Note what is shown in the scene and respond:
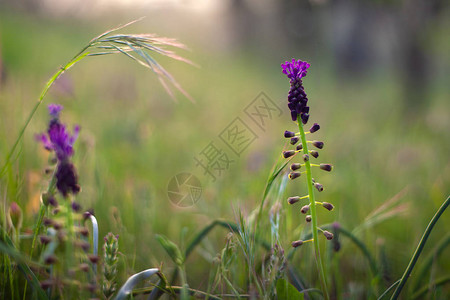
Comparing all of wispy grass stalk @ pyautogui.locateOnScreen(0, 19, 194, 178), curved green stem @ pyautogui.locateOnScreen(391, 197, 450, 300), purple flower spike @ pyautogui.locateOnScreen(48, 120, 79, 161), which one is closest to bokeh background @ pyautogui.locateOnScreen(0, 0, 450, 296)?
wispy grass stalk @ pyautogui.locateOnScreen(0, 19, 194, 178)

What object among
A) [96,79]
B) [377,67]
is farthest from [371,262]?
[377,67]

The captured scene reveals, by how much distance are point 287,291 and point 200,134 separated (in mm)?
3526

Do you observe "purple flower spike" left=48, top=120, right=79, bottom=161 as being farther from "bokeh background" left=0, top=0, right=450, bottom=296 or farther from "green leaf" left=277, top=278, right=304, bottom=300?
"green leaf" left=277, top=278, right=304, bottom=300

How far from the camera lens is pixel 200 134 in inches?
180

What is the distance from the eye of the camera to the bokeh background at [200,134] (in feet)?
6.64

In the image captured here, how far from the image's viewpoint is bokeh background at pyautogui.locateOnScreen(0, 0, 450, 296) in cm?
203

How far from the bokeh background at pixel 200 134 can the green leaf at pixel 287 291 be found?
0.28 m

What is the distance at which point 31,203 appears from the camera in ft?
6.05

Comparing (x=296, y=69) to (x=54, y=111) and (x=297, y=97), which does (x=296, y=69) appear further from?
(x=54, y=111)

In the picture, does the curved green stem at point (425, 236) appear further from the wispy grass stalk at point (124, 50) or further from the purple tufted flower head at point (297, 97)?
the wispy grass stalk at point (124, 50)

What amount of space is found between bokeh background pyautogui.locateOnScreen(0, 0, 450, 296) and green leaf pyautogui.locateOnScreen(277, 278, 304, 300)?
28 centimetres

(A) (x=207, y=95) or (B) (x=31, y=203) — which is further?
(A) (x=207, y=95)

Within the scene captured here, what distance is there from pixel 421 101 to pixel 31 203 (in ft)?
22.2

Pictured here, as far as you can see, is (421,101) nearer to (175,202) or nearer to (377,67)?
(175,202)
